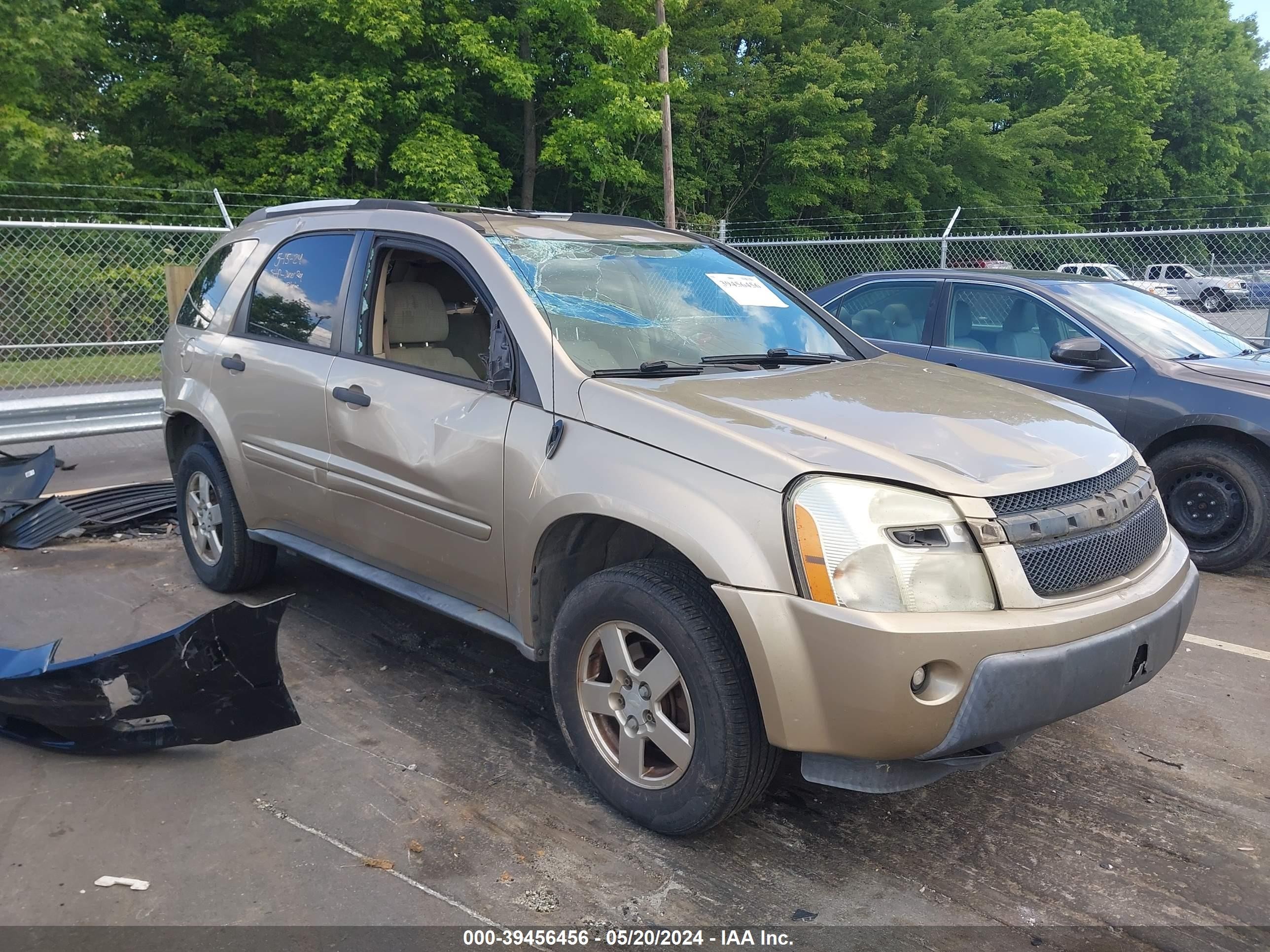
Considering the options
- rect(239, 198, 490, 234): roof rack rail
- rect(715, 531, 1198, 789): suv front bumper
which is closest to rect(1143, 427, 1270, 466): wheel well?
rect(715, 531, 1198, 789): suv front bumper

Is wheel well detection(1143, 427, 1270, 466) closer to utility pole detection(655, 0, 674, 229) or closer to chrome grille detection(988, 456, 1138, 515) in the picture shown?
chrome grille detection(988, 456, 1138, 515)

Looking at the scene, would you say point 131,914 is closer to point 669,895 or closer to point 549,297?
point 669,895

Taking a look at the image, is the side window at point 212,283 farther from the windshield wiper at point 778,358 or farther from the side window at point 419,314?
the windshield wiper at point 778,358

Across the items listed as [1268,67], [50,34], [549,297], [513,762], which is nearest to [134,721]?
[513,762]

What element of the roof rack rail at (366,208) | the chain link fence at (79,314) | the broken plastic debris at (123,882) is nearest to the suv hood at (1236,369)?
the roof rack rail at (366,208)

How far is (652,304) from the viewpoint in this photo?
147 inches

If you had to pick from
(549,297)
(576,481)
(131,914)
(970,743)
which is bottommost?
(131,914)

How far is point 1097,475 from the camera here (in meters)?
2.90

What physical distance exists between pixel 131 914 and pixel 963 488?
246cm

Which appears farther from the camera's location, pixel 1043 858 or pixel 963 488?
pixel 1043 858

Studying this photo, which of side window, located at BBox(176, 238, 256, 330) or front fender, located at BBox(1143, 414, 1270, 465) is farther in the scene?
front fender, located at BBox(1143, 414, 1270, 465)

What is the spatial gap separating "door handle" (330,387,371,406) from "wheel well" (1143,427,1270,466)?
4.57m

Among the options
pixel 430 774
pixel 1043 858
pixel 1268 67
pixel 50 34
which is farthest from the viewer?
pixel 1268 67

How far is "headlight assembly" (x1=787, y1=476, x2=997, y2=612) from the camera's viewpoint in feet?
8.11
